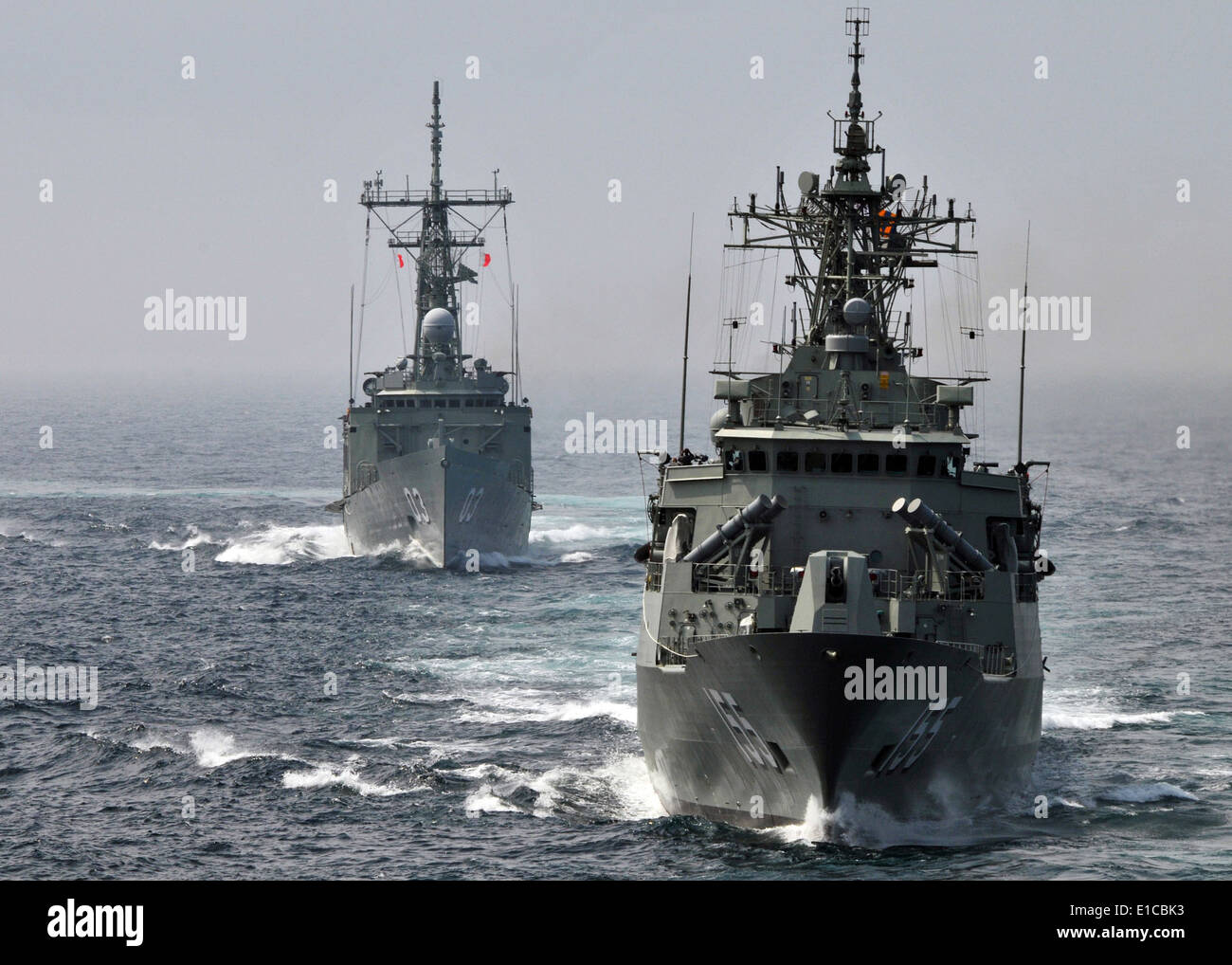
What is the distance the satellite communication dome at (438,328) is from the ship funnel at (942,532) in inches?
1780

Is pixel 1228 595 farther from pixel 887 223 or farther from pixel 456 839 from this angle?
pixel 456 839

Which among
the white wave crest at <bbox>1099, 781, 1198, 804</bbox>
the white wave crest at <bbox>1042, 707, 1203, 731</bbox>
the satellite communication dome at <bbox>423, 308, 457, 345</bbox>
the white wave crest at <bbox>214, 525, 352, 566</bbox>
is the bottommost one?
the white wave crest at <bbox>1099, 781, 1198, 804</bbox>

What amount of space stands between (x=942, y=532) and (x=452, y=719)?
1348 cm

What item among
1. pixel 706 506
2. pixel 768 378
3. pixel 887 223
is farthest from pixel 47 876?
pixel 887 223

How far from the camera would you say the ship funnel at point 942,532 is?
27328mm

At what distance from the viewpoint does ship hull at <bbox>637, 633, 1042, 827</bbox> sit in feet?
82.8

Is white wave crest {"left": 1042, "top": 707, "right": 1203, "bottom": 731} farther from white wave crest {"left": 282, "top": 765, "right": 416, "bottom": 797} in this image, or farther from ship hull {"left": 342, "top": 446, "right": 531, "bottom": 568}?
ship hull {"left": 342, "top": 446, "right": 531, "bottom": 568}

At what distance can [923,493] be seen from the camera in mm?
29562

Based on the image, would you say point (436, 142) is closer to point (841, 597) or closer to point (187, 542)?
point (187, 542)

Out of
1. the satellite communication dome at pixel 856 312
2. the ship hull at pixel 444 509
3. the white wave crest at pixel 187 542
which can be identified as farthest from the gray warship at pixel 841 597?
the white wave crest at pixel 187 542

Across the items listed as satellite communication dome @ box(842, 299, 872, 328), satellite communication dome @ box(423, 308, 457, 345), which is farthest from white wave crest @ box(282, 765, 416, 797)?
satellite communication dome @ box(423, 308, 457, 345)

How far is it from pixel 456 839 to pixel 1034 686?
1031 cm

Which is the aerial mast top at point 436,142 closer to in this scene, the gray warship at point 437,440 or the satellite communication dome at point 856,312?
the gray warship at point 437,440

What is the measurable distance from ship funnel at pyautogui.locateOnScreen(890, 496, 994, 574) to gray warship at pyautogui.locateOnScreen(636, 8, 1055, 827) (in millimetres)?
43
